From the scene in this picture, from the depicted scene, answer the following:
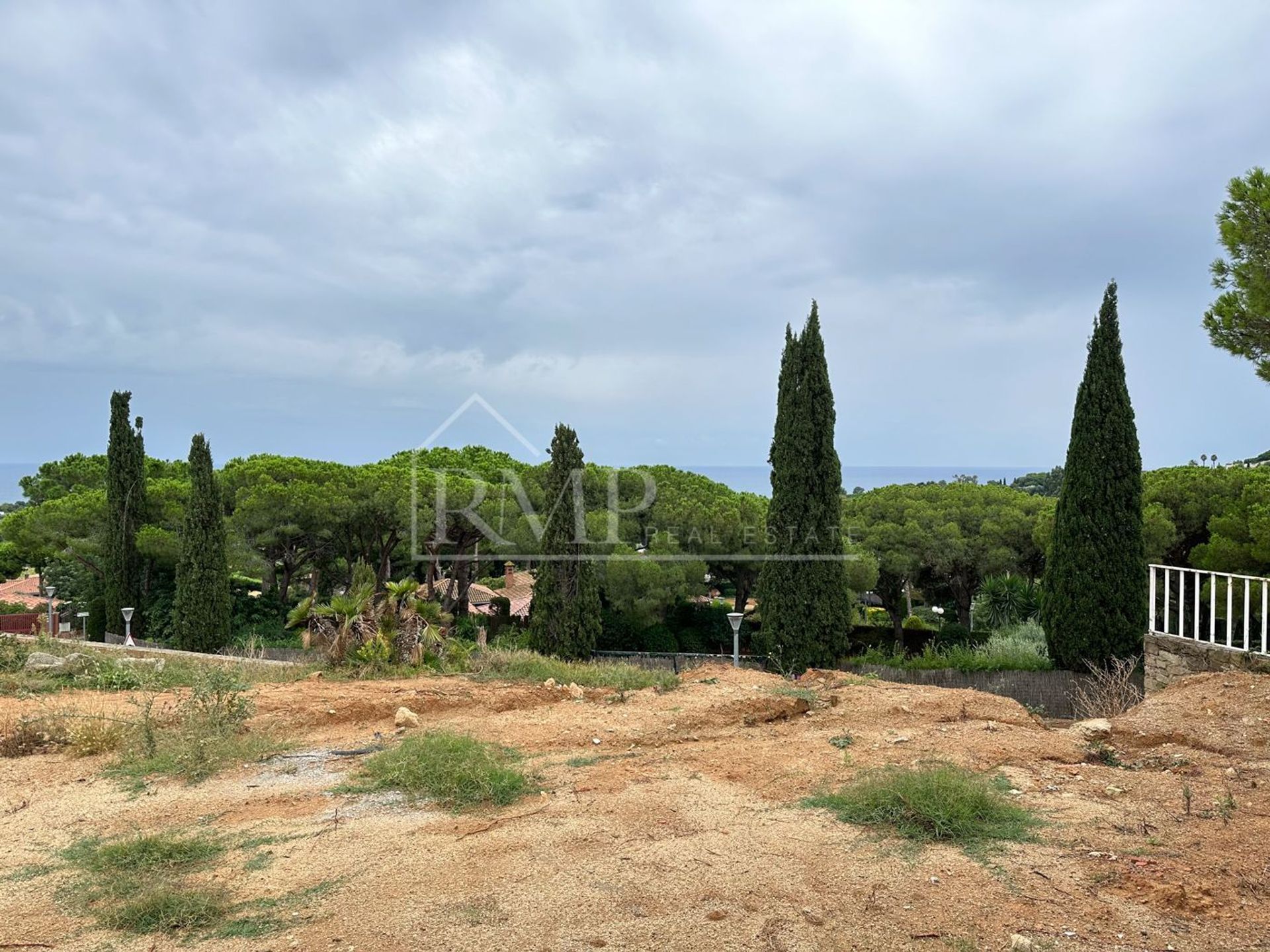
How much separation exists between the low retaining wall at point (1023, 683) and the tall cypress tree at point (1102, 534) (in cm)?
44

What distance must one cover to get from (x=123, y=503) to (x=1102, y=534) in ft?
72.9

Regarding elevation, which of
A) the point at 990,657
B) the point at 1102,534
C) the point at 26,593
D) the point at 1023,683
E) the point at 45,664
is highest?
the point at 1102,534

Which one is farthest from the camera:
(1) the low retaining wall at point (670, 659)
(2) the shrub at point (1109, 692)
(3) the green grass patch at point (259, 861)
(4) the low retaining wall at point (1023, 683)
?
(1) the low retaining wall at point (670, 659)

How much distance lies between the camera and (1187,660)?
8602 millimetres

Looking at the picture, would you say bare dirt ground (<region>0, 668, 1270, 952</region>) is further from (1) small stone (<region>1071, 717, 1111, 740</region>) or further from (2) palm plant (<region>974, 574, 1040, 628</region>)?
(2) palm plant (<region>974, 574, 1040, 628</region>)

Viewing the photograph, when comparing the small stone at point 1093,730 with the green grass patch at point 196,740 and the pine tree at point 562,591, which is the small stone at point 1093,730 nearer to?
the green grass patch at point 196,740

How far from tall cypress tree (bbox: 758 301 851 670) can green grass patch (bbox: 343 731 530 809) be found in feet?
35.8

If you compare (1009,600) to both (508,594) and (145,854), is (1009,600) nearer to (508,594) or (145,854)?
(508,594)

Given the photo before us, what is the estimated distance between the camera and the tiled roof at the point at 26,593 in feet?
102

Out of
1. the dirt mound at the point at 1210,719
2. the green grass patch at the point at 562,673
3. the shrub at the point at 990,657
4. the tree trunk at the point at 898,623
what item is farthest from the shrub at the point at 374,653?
the tree trunk at the point at 898,623

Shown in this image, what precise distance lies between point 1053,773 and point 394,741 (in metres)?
4.75

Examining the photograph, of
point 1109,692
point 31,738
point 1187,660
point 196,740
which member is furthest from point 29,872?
point 1109,692

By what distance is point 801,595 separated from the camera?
1605cm

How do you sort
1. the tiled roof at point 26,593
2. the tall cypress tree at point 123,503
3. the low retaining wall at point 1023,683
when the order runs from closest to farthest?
the low retaining wall at point 1023,683 → the tall cypress tree at point 123,503 → the tiled roof at point 26,593
